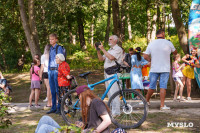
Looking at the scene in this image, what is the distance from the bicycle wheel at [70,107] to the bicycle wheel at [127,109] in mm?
911

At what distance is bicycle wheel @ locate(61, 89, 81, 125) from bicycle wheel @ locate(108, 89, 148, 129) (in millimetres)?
911

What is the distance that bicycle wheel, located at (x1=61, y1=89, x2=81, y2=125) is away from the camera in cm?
652

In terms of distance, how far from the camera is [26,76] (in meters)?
20.5

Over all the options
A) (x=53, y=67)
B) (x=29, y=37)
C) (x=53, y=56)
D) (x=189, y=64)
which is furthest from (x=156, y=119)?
(x=29, y=37)

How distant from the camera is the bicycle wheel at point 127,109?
5824 mm

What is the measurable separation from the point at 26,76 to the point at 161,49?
14771 millimetres

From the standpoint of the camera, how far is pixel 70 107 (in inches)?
259

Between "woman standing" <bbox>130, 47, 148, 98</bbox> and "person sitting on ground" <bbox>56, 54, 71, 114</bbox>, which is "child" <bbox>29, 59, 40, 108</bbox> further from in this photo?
"woman standing" <bbox>130, 47, 148, 98</bbox>

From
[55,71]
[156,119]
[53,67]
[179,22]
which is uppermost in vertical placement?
[179,22]

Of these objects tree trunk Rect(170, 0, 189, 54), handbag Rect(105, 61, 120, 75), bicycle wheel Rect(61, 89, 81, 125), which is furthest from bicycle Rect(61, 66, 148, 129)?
tree trunk Rect(170, 0, 189, 54)

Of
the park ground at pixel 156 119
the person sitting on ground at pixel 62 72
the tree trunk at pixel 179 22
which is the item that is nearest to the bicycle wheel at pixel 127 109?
the park ground at pixel 156 119

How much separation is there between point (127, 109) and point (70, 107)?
1.36 metres

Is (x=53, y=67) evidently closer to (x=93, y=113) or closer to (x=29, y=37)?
(x=93, y=113)

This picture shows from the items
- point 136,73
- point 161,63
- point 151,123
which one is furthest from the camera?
point 136,73
